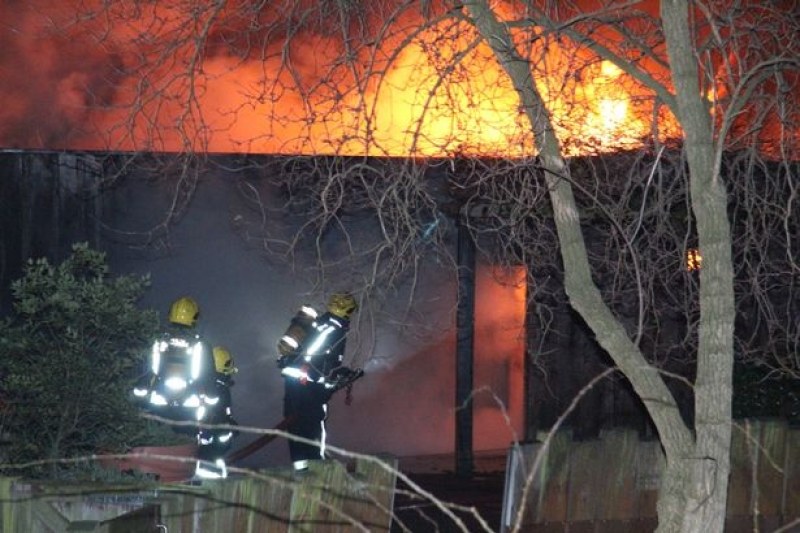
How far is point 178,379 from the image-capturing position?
361 inches

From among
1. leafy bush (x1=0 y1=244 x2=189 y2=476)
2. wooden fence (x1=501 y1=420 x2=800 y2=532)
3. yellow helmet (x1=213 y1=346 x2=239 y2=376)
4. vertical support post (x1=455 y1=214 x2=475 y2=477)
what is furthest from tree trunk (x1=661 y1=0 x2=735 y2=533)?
vertical support post (x1=455 y1=214 x2=475 y2=477)

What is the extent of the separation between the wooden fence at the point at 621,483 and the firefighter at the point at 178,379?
267cm

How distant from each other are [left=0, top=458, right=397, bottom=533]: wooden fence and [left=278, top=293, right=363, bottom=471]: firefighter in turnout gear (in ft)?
9.17

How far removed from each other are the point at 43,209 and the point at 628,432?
19.2 feet

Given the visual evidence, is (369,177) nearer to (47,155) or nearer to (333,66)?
(47,155)

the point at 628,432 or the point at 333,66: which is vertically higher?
the point at 333,66

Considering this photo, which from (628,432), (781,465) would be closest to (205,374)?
(628,432)

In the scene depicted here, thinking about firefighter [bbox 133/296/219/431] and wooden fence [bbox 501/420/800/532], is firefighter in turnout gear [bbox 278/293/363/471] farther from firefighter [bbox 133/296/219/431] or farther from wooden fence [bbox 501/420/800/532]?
wooden fence [bbox 501/420/800/532]

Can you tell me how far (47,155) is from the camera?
36.8 feet

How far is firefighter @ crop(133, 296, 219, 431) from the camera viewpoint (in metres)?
9.12

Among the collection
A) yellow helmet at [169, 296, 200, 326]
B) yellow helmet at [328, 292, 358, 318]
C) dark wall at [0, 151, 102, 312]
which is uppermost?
dark wall at [0, 151, 102, 312]

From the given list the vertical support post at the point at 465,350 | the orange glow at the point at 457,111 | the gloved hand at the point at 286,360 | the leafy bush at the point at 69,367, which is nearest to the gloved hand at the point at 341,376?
the gloved hand at the point at 286,360

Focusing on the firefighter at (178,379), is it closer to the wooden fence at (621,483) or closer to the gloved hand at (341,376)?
the gloved hand at (341,376)

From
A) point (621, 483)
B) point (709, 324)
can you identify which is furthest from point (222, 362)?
point (709, 324)
